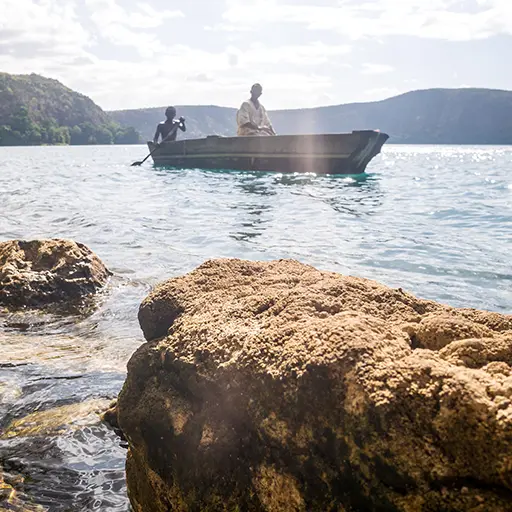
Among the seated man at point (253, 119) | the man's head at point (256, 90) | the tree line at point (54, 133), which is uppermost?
the man's head at point (256, 90)

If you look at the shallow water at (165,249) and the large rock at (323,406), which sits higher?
the large rock at (323,406)

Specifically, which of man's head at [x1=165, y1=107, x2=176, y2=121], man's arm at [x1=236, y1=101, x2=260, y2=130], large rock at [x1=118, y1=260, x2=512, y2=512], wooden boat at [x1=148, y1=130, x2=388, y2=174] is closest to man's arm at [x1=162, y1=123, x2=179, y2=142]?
man's head at [x1=165, y1=107, x2=176, y2=121]

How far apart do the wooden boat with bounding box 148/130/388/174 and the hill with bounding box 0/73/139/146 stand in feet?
283

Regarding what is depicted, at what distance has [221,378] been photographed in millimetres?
1702

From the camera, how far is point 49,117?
122812 millimetres

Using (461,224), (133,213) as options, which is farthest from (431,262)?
(133,213)

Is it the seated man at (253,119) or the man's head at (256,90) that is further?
the seated man at (253,119)

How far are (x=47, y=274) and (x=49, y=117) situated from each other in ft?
429

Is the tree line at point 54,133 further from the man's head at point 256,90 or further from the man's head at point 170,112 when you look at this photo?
the man's head at point 256,90

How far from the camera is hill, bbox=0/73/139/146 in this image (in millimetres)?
101125

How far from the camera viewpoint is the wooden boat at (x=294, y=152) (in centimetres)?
1898

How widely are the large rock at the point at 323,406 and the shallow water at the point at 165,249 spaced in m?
0.54

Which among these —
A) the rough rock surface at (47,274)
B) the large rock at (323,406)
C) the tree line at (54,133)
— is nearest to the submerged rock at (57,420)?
the large rock at (323,406)

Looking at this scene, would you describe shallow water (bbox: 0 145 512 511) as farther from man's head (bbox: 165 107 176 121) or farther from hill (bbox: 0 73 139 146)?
hill (bbox: 0 73 139 146)
